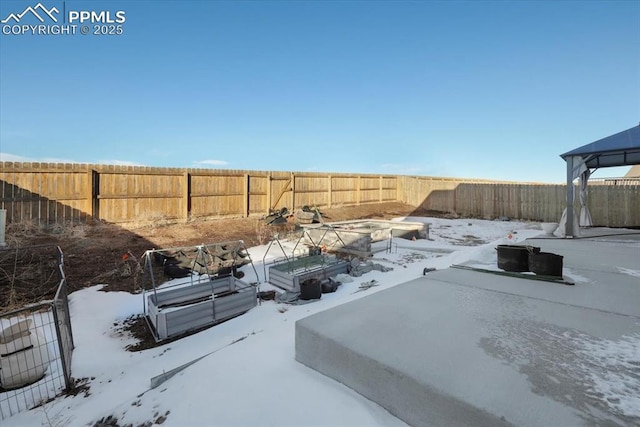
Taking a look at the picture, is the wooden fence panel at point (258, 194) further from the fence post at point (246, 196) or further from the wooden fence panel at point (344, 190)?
the wooden fence panel at point (344, 190)

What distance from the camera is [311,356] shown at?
7.73 feet

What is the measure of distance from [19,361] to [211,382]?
3.02 metres

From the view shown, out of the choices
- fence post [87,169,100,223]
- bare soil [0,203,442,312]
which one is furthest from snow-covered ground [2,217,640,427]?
fence post [87,169,100,223]

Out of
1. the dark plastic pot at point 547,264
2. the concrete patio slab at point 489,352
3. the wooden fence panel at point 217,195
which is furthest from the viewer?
the wooden fence panel at point 217,195

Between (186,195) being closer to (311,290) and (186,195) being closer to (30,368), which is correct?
(311,290)

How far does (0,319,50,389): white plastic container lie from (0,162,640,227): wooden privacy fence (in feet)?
22.4

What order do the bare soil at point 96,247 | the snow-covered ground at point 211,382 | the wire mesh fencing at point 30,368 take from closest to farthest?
1. the snow-covered ground at point 211,382
2. the wire mesh fencing at point 30,368
3. the bare soil at point 96,247

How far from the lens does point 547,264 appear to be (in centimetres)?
383

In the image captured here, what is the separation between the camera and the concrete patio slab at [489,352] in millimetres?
1540

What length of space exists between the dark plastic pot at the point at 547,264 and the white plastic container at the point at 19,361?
6.04m

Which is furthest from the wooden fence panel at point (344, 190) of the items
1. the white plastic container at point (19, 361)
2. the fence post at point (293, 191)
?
the white plastic container at point (19, 361)

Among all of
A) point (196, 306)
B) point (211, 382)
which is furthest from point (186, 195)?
point (211, 382)

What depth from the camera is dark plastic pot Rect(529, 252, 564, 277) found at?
149 inches

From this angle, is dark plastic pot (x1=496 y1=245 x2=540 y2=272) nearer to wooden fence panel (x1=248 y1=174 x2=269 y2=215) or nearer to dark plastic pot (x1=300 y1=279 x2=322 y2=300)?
dark plastic pot (x1=300 y1=279 x2=322 y2=300)
